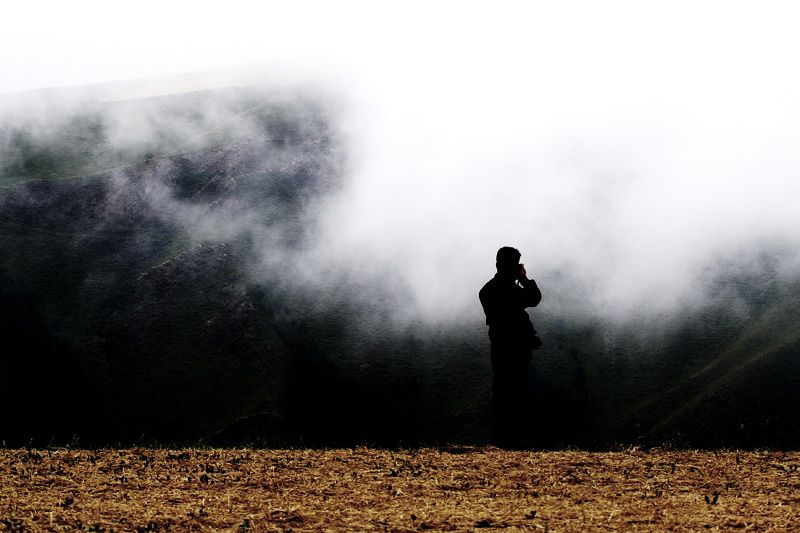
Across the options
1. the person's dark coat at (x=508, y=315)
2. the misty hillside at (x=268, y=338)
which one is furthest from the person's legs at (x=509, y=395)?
the misty hillside at (x=268, y=338)

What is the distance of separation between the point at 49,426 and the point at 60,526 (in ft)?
201

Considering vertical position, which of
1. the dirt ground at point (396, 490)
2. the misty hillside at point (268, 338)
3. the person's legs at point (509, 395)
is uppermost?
the misty hillside at point (268, 338)

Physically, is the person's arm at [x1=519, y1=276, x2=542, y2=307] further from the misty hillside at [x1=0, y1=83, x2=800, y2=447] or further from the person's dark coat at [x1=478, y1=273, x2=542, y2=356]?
the misty hillside at [x1=0, y1=83, x2=800, y2=447]

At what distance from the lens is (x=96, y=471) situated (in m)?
12.9

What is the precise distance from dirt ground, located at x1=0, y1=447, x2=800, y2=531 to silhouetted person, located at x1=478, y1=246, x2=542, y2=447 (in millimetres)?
A: 1593

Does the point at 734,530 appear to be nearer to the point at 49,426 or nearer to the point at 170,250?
the point at 49,426

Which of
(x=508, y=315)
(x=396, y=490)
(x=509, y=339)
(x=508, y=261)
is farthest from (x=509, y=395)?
(x=396, y=490)

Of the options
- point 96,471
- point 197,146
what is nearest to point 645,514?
point 96,471

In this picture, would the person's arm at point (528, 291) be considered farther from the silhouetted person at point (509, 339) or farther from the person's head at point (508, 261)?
the person's head at point (508, 261)

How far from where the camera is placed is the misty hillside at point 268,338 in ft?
194

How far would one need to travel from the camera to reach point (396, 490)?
11.4 meters

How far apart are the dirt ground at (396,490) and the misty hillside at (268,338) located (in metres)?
36.8

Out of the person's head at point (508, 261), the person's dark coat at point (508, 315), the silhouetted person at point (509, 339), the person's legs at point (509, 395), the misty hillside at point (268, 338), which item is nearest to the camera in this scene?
the person's head at point (508, 261)

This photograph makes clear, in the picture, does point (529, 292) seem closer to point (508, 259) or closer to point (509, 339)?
point (508, 259)
